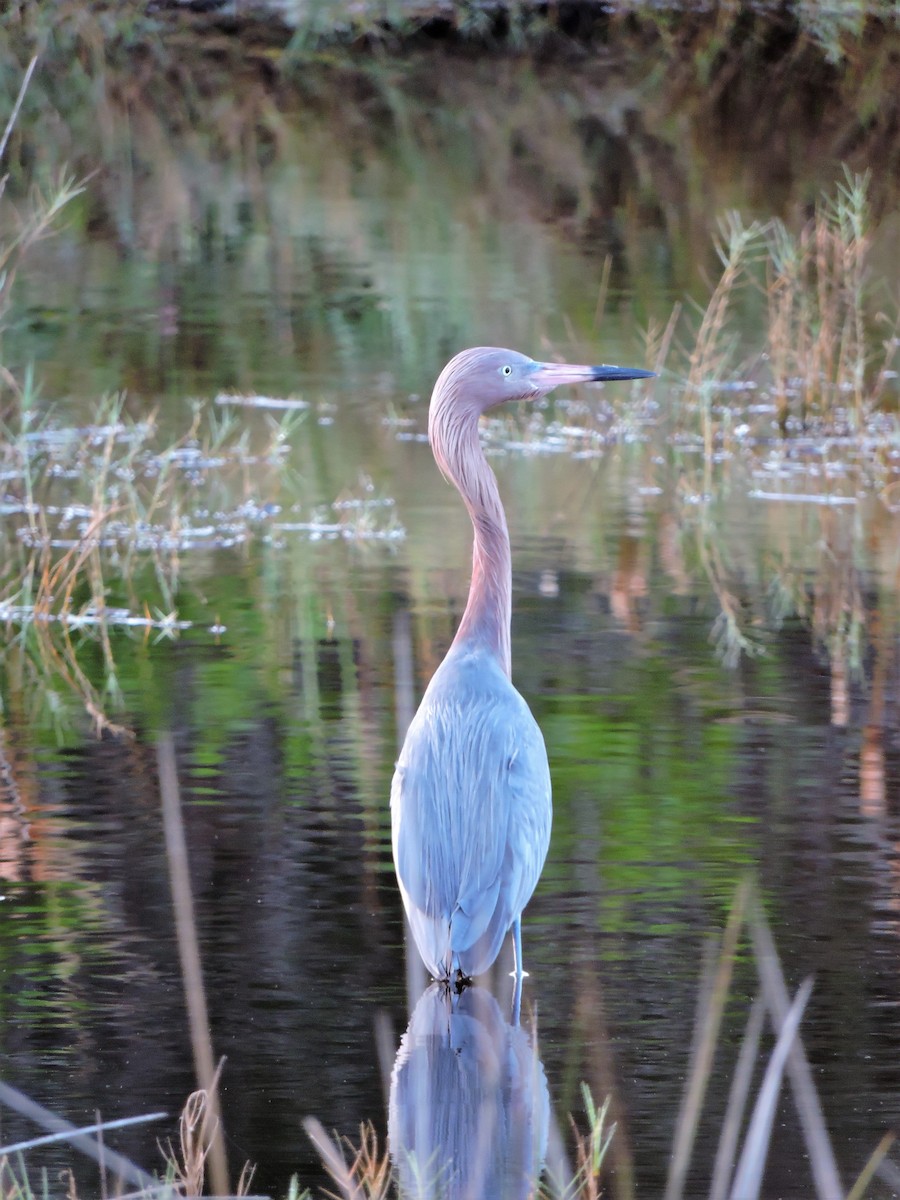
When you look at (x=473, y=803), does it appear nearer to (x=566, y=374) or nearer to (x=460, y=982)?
(x=460, y=982)

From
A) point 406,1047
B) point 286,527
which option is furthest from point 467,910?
point 286,527

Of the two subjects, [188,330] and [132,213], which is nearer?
[188,330]

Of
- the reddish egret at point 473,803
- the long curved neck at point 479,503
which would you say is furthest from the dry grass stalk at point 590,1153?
the long curved neck at point 479,503

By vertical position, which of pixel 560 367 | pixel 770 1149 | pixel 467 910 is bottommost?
pixel 770 1149

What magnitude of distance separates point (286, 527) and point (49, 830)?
10.2 feet

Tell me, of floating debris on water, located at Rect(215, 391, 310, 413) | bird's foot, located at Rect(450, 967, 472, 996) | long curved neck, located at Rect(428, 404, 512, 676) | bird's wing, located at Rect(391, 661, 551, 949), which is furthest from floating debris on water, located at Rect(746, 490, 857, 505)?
bird's foot, located at Rect(450, 967, 472, 996)

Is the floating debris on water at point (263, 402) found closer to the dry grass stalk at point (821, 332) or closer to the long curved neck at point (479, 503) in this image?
the dry grass stalk at point (821, 332)

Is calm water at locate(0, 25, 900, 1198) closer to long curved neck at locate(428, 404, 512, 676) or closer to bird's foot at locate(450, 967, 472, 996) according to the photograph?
bird's foot at locate(450, 967, 472, 996)

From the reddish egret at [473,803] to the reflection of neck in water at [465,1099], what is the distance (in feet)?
0.34

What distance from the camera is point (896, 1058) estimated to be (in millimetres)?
3879

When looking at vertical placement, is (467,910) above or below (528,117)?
below

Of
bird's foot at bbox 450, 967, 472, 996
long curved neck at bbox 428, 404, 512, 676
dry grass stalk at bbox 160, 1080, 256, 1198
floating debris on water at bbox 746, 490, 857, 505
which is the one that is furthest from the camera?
floating debris on water at bbox 746, 490, 857, 505

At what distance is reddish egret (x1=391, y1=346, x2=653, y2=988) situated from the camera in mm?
3934

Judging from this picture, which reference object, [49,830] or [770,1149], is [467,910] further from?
[49,830]
